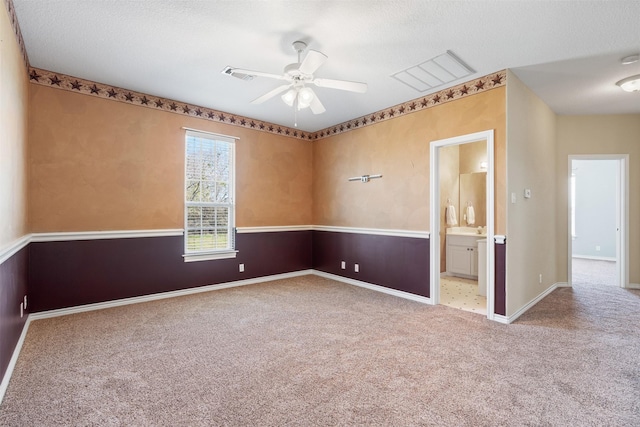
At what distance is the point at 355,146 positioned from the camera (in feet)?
17.2

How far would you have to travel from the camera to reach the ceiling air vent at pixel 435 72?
317 cm

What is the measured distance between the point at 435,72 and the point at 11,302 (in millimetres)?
4456

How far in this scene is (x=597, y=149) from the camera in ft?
16.5

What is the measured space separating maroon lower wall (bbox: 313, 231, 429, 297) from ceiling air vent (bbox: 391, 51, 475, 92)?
1994 millimetres

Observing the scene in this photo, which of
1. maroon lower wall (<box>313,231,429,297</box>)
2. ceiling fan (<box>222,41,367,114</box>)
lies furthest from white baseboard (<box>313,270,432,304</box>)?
ceiling fan (<box>222,41,367,114</box>)

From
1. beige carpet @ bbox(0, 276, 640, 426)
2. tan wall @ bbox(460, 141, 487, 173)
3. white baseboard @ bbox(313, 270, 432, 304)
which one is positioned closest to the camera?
beige carpet @ bbox(0, 276, 640, 426)

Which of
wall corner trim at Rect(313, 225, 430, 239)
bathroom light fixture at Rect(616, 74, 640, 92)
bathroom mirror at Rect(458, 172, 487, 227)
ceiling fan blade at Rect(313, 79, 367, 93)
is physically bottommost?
wall corner trim at Rect(313, 225, 430, 239)

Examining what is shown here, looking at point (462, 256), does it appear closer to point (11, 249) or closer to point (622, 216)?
point (622, 216)

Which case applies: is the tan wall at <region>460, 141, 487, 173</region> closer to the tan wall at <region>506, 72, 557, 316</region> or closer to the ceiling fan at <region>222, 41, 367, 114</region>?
the tan wall at <region>506, 72, 557, 316</region>

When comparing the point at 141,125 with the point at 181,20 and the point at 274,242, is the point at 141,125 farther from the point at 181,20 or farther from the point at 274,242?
the point at 274,242

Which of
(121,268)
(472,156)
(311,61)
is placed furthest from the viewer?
(472,156)

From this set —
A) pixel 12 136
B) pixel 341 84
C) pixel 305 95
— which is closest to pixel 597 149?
pixel 341 84

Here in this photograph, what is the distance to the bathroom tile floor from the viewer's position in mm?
3984

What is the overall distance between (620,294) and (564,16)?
425 centimetres
